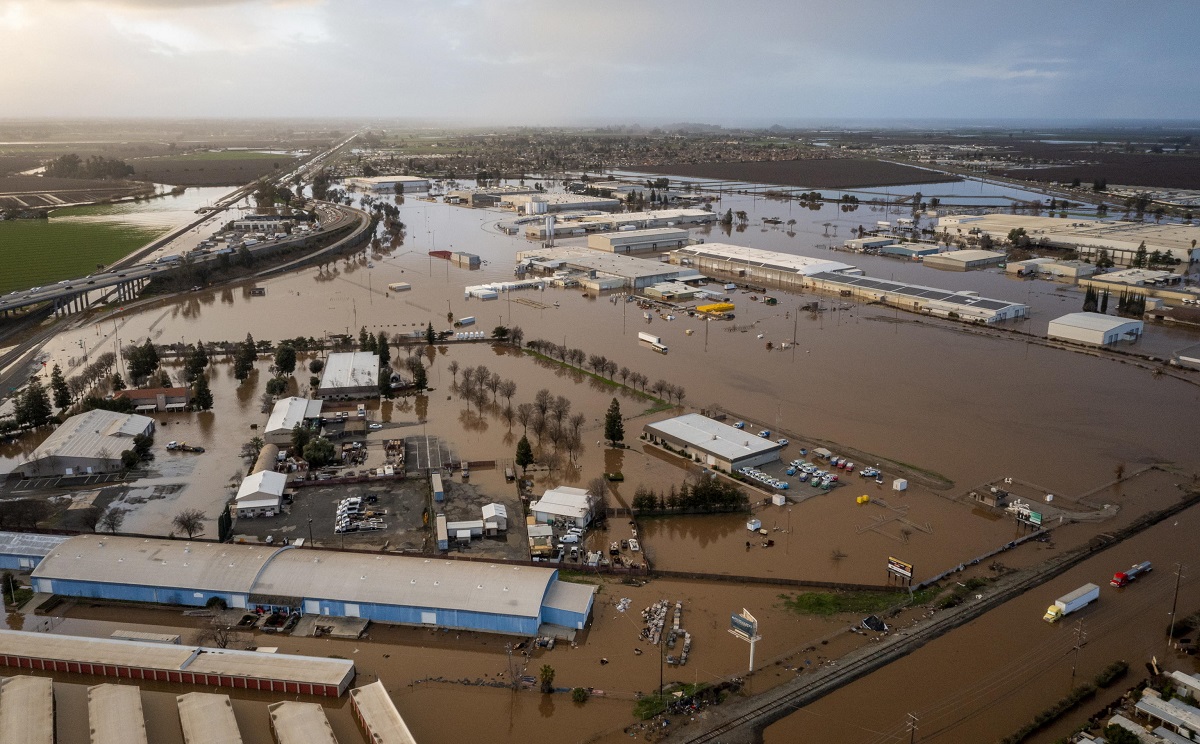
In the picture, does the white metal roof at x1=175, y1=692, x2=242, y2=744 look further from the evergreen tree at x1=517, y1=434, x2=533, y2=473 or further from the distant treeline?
the distant treeline

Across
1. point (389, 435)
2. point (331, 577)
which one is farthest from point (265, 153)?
point (331, 577)

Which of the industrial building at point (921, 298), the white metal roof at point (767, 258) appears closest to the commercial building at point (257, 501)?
the industrial building at point (921, 298)

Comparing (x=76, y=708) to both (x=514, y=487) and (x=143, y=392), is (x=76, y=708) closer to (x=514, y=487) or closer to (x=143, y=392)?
(x=514, y=487)

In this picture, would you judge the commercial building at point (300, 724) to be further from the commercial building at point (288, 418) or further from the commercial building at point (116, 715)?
the commercial building at point (288, 418)

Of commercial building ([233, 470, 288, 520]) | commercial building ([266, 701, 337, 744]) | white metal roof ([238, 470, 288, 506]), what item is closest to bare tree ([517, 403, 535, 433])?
white metal roof ([238, 470, 288, 506])

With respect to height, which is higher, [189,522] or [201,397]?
[201,397]

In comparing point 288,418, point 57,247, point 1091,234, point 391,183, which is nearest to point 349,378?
point 288,418

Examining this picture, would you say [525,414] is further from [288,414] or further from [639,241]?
[639,241]
